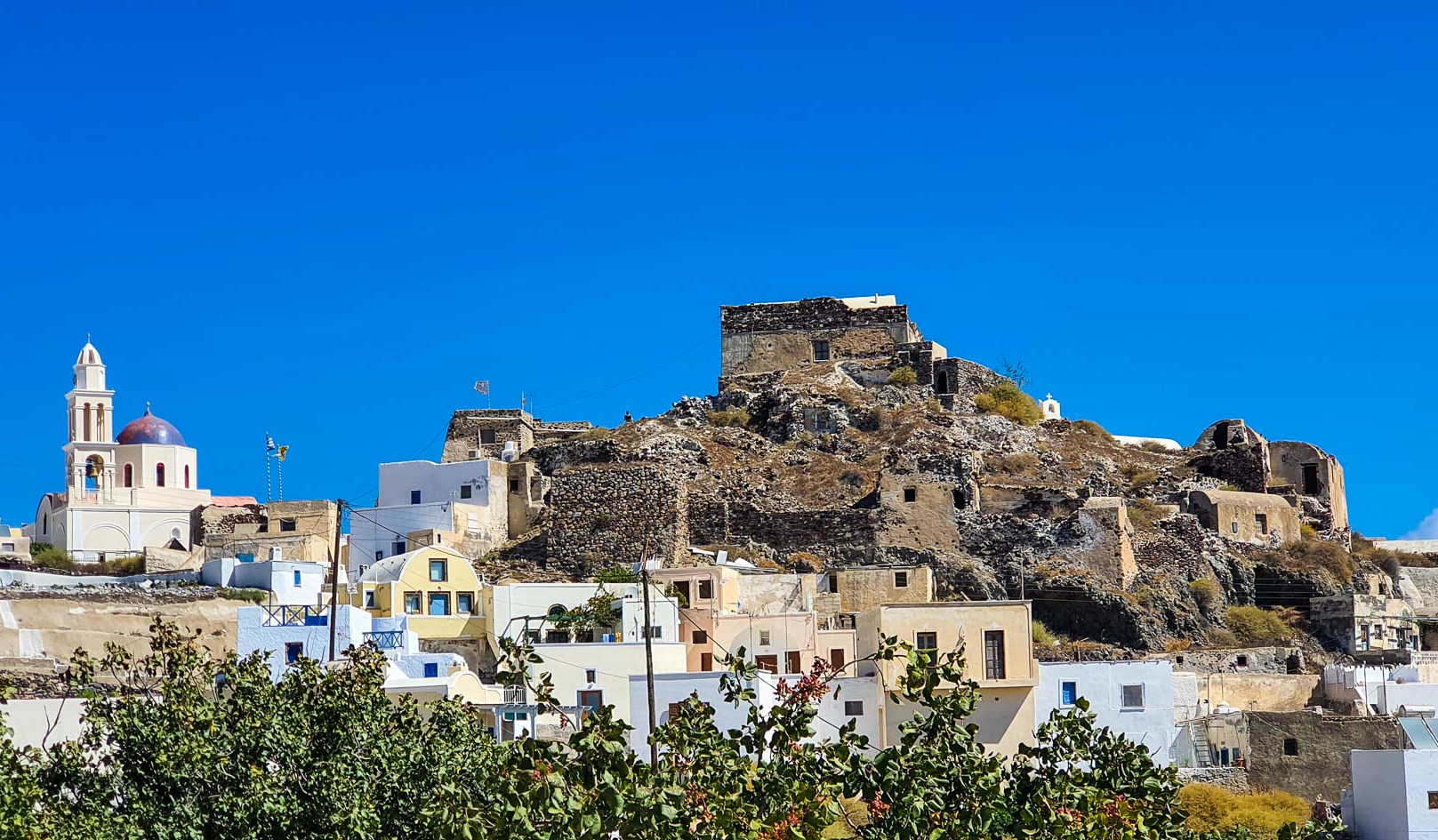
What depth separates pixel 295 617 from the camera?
169 feet

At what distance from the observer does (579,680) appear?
48.8 metres

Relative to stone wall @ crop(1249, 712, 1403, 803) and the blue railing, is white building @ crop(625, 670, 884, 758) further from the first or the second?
stone wall @ crop(1249, 712, 1403, 803)

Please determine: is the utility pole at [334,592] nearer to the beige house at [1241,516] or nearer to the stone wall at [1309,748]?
the stone wall at [1309,748]

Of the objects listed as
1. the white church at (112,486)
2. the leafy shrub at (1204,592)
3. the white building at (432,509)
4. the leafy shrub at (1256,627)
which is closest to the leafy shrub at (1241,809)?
the leafy shrub at (1256,627)

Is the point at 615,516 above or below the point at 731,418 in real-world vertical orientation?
below

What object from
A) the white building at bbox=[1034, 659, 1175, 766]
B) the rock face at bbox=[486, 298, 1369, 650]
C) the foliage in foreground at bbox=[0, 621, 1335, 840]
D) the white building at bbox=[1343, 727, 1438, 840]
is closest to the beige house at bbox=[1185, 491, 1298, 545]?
the rock face at bbox=[486, 298, 1369, 650]

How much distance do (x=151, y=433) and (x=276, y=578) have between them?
115 ft

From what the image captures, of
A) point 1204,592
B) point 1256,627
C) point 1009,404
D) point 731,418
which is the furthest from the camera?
point 1009,404

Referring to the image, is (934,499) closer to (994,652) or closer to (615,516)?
(615,516)

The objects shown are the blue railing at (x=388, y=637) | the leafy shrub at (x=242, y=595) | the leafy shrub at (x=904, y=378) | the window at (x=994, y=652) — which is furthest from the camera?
the leafy shrub at (x=904, y=378)

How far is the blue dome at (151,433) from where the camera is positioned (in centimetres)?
8938

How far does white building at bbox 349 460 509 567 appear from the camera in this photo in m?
66.0

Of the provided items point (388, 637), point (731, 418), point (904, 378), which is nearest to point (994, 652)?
point (388, 637)

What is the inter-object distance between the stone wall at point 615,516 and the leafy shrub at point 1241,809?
1991cm
